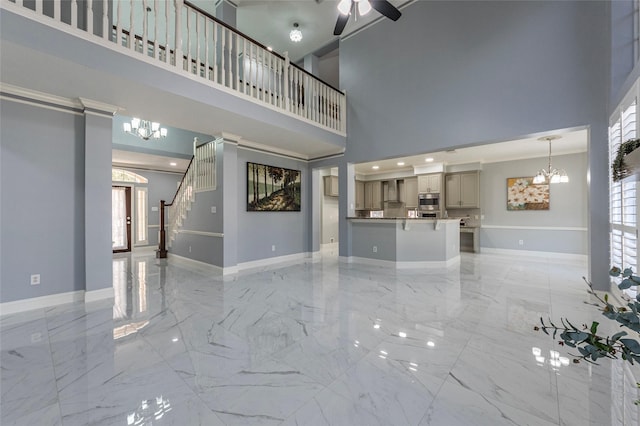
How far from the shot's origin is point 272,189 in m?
6.20

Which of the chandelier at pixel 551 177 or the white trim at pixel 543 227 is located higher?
the chandelier at pixel 551 177

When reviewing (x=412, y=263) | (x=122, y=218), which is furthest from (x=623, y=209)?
(x=122, y=218)

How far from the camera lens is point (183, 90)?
3.51m

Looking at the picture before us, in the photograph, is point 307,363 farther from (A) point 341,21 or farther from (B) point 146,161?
(B) point 146,161

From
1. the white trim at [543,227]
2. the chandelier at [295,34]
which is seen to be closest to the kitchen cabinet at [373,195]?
the white trim at [543,227]

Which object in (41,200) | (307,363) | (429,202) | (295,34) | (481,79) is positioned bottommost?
(307,363)

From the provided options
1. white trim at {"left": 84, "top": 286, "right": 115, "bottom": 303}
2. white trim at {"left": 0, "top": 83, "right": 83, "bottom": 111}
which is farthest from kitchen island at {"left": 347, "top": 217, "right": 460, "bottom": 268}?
white trim at {"left": 0, "top": 83, "right": 83, "bottom": 111}

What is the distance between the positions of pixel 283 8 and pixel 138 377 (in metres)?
6.62

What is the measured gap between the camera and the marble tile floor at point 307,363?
1574 mm

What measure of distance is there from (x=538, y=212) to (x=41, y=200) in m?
9.85

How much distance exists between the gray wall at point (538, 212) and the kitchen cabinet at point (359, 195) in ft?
12.4

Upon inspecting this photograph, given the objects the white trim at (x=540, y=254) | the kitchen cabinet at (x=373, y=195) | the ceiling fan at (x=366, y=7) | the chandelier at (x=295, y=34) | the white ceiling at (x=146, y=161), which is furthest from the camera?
the kitchen cabinet at (x=373, y=195)

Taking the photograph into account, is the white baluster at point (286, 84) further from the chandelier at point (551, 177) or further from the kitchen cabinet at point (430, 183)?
the kitchen cabinet at point (430, 183)

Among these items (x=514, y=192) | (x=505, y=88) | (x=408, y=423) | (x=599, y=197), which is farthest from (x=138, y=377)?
(x=514, y=192)
